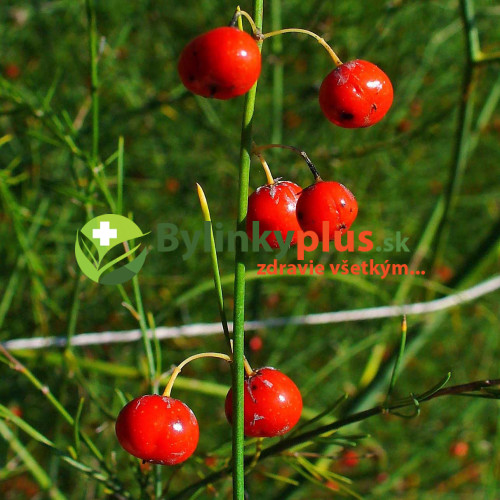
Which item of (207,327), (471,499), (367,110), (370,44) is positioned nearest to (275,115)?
(370,44)

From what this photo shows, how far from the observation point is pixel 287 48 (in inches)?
63.1

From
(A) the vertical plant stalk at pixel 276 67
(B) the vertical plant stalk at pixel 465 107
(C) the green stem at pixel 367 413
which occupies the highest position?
(A) the vertical plant stalk at pixel 276 67

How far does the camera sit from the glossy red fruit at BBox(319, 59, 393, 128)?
0.45 meters

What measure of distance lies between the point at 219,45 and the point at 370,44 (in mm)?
955

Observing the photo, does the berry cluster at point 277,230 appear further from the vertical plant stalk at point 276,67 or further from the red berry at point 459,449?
the red berry at point 459,449

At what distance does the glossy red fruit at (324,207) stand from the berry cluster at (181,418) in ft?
0.35

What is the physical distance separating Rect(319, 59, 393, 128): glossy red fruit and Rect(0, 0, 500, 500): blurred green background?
828 mm

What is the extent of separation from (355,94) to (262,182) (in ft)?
3.52

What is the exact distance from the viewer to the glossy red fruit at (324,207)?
45cm

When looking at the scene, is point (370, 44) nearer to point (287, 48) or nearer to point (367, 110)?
point (287, 48)
